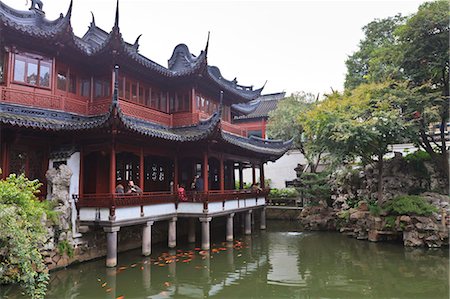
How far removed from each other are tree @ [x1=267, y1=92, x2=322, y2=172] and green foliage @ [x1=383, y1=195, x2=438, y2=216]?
26.4 feet

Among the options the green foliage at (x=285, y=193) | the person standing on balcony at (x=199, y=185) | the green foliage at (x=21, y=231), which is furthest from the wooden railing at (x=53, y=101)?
the green foliage at (x=285, y=193)

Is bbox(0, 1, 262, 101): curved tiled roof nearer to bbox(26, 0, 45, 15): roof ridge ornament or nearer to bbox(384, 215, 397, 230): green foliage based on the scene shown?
bbox(26, 0, 45, 15): roof ridge ornament

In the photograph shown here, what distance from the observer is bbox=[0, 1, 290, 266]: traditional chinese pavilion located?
33.8ft

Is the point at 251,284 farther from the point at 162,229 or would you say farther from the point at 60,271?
the point at 162,229

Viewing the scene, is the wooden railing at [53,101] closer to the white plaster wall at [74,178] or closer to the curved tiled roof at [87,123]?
the curved tiled roof at [87,123]

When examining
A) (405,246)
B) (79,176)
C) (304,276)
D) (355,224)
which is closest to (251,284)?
(304,276)

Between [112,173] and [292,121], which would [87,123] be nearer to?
[112,173]

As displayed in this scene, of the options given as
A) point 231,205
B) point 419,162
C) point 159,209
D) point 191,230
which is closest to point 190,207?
point 159,209

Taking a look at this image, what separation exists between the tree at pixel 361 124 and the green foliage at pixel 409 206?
119 cm

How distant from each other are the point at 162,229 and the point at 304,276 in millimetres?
7024

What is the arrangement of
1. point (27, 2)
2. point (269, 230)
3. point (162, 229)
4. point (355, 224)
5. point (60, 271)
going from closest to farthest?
point (60, 271) → point (27, 2) → point (162, 229) → point (355, 224) → point (269, 230)

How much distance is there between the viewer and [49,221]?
9.72m

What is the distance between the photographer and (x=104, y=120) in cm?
964

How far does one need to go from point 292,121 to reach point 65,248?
54.2 ft
